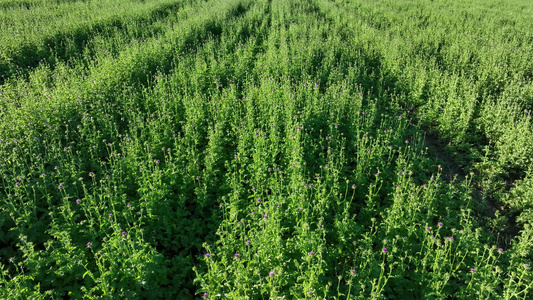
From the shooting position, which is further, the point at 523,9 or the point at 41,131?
the point at 523,9

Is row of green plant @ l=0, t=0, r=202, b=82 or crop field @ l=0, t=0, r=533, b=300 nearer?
crop field @ l=0, t=0, r=533, b=300

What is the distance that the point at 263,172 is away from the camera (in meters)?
5.15

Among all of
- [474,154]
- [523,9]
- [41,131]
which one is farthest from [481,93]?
[523,9]

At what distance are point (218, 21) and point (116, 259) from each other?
1369 centimetres

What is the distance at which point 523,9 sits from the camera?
20125mm

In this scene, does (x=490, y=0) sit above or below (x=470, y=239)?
above

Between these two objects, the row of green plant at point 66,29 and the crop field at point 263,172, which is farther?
the row of green plant at point 66,29

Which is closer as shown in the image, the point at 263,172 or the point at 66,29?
the point at 263,172

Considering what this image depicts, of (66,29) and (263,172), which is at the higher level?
(66,29)

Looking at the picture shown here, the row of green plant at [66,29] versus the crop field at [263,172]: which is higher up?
the row of green plant at [66,29]

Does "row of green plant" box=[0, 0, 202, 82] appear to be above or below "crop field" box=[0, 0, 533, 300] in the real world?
above

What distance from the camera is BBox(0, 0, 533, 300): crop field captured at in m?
3.57

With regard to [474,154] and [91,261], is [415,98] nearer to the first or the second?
[474,154]

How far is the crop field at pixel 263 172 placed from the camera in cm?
357
